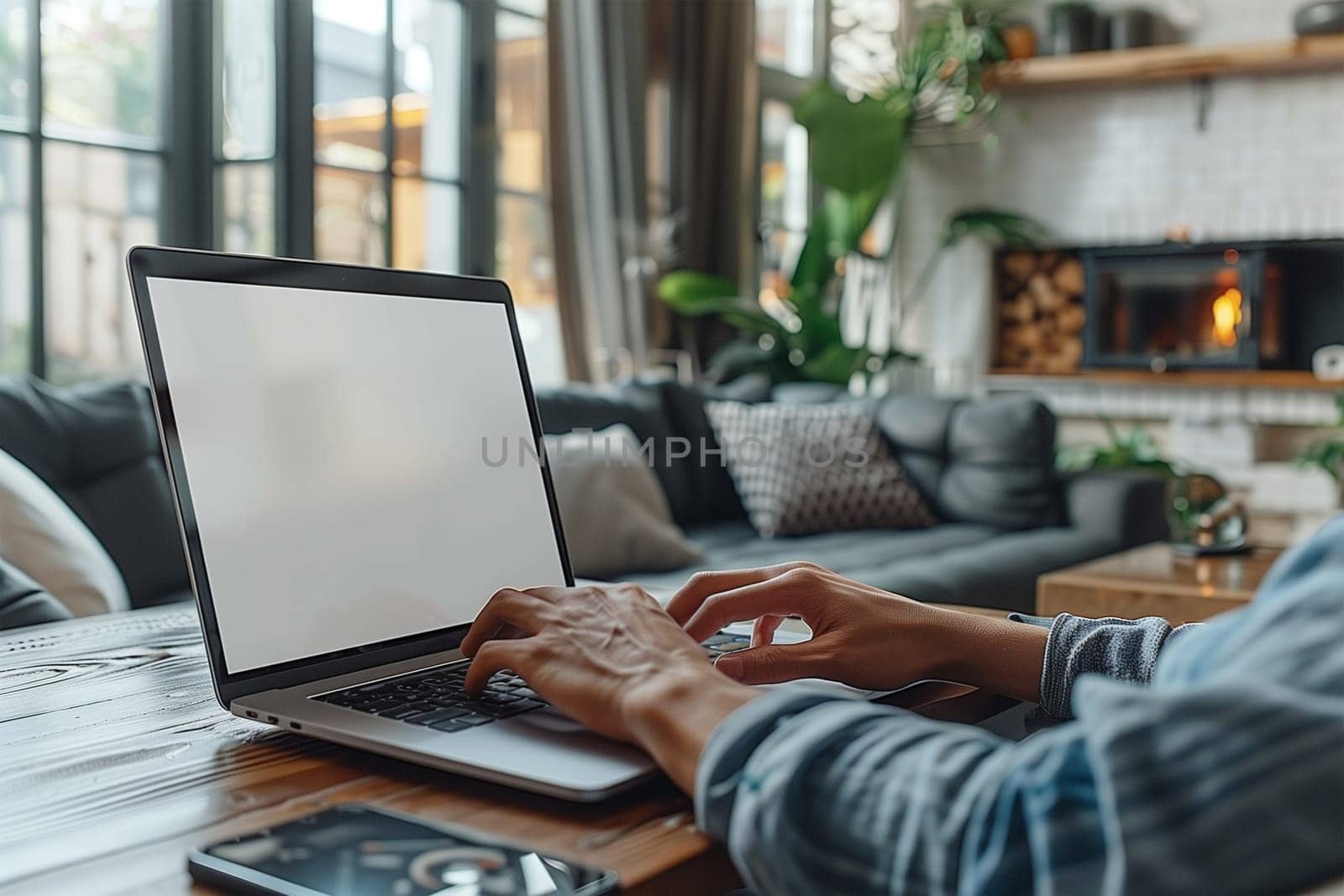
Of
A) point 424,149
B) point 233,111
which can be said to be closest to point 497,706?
point 233,111

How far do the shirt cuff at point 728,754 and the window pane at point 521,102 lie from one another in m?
3.90

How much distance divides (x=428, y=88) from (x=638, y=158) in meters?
0.79

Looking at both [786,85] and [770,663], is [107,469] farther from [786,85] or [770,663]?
[786,85]

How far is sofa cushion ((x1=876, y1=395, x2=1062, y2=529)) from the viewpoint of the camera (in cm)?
347

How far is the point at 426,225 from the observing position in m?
4.11

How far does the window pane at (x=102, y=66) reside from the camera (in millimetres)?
3180

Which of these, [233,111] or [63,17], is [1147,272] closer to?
[233,111]

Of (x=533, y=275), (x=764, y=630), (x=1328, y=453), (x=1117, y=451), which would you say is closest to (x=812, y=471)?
(x=533, y=275)

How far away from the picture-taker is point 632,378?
3.52 meters

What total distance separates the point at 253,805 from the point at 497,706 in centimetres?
15

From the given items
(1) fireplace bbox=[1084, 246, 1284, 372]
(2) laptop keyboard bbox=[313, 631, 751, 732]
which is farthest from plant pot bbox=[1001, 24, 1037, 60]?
(2) laptop keyboard bbox=[313, 631, 751, 732]

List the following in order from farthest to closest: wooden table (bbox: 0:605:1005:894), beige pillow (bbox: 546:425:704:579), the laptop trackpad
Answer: beige pillow (bbox: 546:425:704:579) → the laptop trackpad → wooden table (bbox: 0:605:1005:894)

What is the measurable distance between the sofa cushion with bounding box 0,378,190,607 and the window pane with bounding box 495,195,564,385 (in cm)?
213

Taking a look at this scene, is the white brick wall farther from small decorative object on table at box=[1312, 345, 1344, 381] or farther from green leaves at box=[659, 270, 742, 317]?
green leaves at box=[659, 270, 742, 317]
